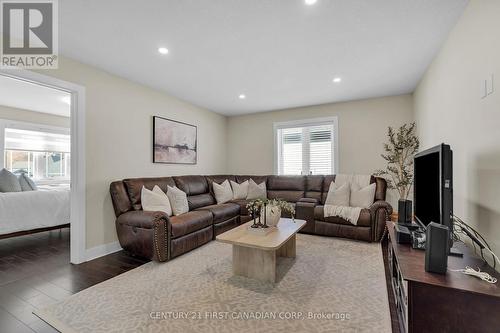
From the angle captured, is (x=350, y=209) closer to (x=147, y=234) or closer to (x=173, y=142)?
(x=147, y=234)

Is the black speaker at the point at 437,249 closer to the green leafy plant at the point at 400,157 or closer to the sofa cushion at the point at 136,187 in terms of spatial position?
the green leafy plant at the point at 400,157

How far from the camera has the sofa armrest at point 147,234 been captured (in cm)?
272

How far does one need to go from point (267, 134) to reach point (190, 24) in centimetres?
353

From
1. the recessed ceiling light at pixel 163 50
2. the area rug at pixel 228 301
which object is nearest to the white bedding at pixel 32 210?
the area rug at pixel 228 301

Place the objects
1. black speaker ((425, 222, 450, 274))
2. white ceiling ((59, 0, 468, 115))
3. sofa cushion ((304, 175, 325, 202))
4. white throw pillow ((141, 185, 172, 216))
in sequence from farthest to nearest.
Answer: sofa cushion ((304, 175, 325, 202)) → white throw pillow ((141, 185, 172, 216)) → white ceiling ((59, 0, 468, 115)) → black speaker ((425, 222, 450, 274))

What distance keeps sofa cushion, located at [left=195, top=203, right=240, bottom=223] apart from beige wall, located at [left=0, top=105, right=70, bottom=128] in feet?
16.5

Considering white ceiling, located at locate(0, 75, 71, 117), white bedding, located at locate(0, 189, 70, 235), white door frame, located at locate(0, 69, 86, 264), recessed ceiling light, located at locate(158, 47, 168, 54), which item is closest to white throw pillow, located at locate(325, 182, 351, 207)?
recessed ceiling light, located at locate(158, 47, 168, 54)

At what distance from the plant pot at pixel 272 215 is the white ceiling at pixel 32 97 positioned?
397 centimetres

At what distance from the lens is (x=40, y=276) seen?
97.1 inches

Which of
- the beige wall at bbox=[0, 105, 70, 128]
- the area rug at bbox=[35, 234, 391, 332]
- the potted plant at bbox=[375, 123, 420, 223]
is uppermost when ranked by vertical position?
the beige wall at bbox=[0, 105, 70, 128]

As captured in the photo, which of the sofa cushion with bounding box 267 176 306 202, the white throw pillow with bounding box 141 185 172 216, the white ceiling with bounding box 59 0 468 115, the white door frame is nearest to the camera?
the white ceiling with bounding box 59 0 468 115

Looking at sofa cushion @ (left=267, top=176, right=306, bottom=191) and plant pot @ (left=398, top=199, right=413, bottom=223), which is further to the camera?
sofa cushion @ (left=267, top=176, right=306, bottom=191)

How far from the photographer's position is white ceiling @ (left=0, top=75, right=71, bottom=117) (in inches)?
152

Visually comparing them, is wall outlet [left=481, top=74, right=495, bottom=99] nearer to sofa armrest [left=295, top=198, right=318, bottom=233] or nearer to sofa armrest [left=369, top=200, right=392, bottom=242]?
sofa armrest [left=369, top=200, right=392, bottom=242]
